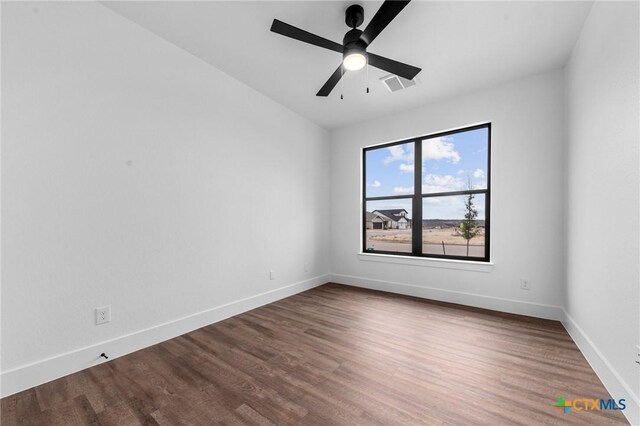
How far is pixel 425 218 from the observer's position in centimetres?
377

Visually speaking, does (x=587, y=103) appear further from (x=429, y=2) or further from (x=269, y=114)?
(x=269, y=114)

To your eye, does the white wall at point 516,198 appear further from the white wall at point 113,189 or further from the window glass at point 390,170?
the white wall at point 113,189

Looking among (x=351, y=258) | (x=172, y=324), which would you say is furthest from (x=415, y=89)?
(x=172, y=324)

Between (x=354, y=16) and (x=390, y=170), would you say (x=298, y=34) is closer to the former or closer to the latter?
(x=354, y=16)

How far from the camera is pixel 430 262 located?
3559 millimetres

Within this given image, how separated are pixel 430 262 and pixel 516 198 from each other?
128 cm

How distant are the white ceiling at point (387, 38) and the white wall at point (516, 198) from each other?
28cm

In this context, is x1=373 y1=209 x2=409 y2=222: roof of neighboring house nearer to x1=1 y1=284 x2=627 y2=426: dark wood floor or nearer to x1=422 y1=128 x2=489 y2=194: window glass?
x1=422 y1=128 x2=489 y2=194: window glass

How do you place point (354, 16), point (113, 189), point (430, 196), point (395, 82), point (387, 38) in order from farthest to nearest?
point (430, 196) → point (395, 82) → point (387, 38) → point (113, 189) → point (354, 16)

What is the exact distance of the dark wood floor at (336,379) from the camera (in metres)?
1.46

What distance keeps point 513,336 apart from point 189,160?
3.59 m

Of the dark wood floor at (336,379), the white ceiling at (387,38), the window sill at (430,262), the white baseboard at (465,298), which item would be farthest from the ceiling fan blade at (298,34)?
the white baseboard at (465,298)

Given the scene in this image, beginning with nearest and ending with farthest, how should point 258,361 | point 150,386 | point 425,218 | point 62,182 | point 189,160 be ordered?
point 150,386
point 62,182
point 258,361
point 189,160
point 425,218

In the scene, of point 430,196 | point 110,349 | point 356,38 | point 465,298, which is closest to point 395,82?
point 356,38
